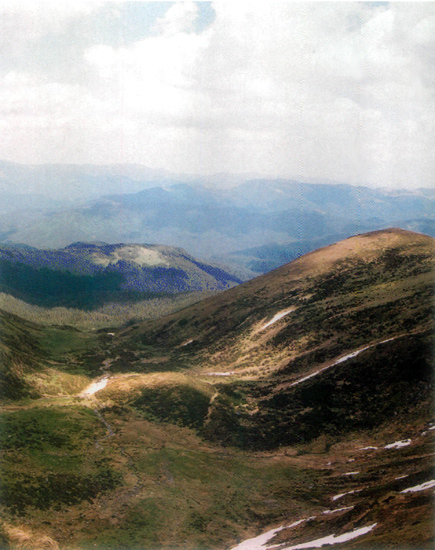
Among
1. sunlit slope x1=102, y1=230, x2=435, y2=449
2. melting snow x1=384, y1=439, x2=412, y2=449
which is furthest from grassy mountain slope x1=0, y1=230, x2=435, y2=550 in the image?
sunlit slope x1=102, y1=230, x2=435, y2=449

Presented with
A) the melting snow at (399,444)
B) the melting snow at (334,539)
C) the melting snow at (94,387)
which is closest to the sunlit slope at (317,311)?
the melting snow at (94,387)

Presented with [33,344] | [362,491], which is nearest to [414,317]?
[362,491]

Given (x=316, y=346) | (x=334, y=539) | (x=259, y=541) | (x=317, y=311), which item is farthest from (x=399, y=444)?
(x=317, y=311)

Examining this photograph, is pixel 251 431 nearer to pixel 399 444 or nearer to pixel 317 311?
pixel 399 444

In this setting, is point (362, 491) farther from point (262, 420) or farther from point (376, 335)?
point (376, 335)

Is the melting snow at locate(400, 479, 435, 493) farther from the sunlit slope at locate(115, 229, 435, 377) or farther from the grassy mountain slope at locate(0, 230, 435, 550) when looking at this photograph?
the sunlit slope at locate(115, 229, 435, 377)

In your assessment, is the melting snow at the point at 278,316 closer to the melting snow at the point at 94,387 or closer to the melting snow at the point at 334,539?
the melting snow at the point at 94,387
